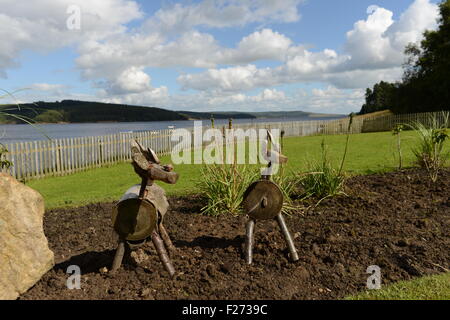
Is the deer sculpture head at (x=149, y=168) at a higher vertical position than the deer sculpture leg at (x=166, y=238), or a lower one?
higher

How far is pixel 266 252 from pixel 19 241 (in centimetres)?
221

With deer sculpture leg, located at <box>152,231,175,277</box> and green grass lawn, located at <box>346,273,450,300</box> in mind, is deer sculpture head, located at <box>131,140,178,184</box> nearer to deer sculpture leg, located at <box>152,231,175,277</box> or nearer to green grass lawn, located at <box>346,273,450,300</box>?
deer sculpture leg, located at <box>152,231,175,277</box>

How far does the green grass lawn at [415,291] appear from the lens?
304cm

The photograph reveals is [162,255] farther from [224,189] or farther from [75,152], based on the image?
[75,152]

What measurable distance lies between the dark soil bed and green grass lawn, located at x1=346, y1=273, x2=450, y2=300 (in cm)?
12

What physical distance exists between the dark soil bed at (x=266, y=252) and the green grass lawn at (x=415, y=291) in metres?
0.12

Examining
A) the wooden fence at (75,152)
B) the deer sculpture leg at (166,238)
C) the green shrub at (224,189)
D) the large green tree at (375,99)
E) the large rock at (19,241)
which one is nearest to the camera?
the large rock at (19,241)

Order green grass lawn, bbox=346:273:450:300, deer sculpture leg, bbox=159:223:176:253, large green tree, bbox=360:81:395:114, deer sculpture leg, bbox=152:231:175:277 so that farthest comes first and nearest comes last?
large green tree, bbox=360:81:395:114 < deer sculpture leg, bbox=159:223:176:253 < deer sculpture leg, bbox=152:231:175:277 < green grass lawn, bbox=346:273:450:300

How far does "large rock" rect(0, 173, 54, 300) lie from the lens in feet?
9.35

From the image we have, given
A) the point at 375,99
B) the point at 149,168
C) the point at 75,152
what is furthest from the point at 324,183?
the point at 375,99

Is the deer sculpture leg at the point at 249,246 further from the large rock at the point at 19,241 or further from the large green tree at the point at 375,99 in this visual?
the large green tree at the point at 375,99

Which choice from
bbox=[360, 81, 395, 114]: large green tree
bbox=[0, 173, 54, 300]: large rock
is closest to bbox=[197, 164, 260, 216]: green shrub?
bbox=[0, 173, 54, 300]: large rock

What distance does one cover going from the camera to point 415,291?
3.14 meters

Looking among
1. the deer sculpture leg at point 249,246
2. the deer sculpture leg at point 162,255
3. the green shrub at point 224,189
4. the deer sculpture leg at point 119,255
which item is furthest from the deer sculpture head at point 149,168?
the green shrub at point 224,189
